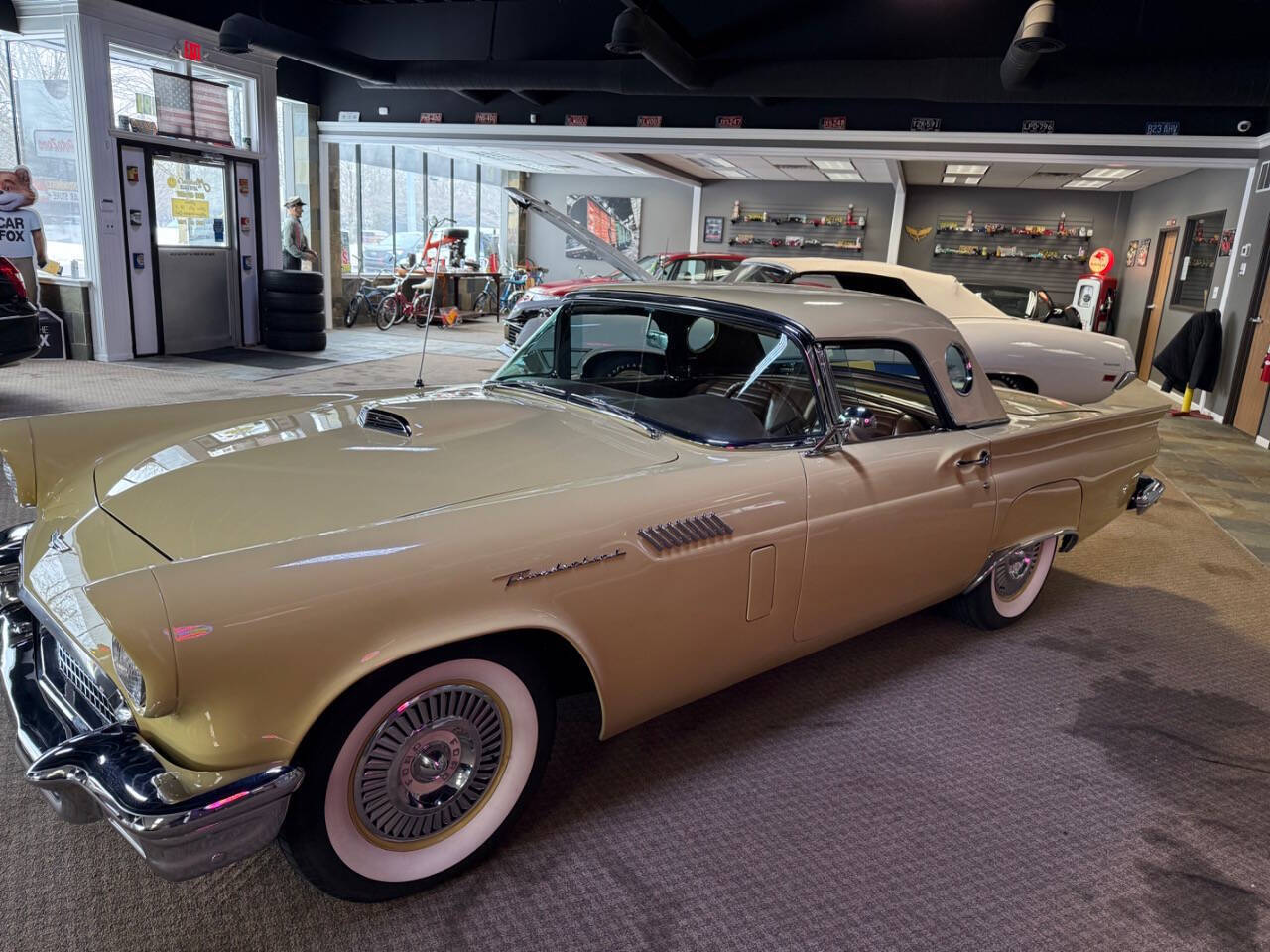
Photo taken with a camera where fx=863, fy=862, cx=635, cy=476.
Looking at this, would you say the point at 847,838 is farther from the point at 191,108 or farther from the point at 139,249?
the point at 191,108

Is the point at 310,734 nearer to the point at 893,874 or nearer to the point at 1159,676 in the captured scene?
the point at 893,874

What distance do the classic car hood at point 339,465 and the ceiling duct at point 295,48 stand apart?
7866 mm

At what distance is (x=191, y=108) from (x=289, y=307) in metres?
2.40

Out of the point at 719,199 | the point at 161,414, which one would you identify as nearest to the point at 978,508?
the point at 161,414

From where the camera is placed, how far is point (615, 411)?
9.24 ft

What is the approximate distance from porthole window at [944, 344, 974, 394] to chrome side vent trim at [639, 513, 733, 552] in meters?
1.42

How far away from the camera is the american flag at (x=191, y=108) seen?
946 cm

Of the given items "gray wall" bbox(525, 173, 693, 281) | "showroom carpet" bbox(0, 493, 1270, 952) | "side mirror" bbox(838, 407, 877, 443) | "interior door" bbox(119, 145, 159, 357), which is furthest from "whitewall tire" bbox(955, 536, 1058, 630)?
"gray wall" bbox(525, 173, 693, 281)

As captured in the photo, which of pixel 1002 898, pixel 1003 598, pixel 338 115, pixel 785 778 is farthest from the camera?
pixel 338 115

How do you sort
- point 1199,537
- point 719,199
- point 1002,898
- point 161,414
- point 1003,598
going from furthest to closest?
point 719,199 < point 1199,537 < point 1003,598 < point 161,414 < point 1002,898

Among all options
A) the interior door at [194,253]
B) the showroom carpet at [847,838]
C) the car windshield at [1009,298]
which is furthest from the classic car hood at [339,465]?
the car windshield at [1009,298]

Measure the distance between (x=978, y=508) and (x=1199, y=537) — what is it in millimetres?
3156

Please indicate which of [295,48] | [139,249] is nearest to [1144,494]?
[295,48]

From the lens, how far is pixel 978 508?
10.1 feet
